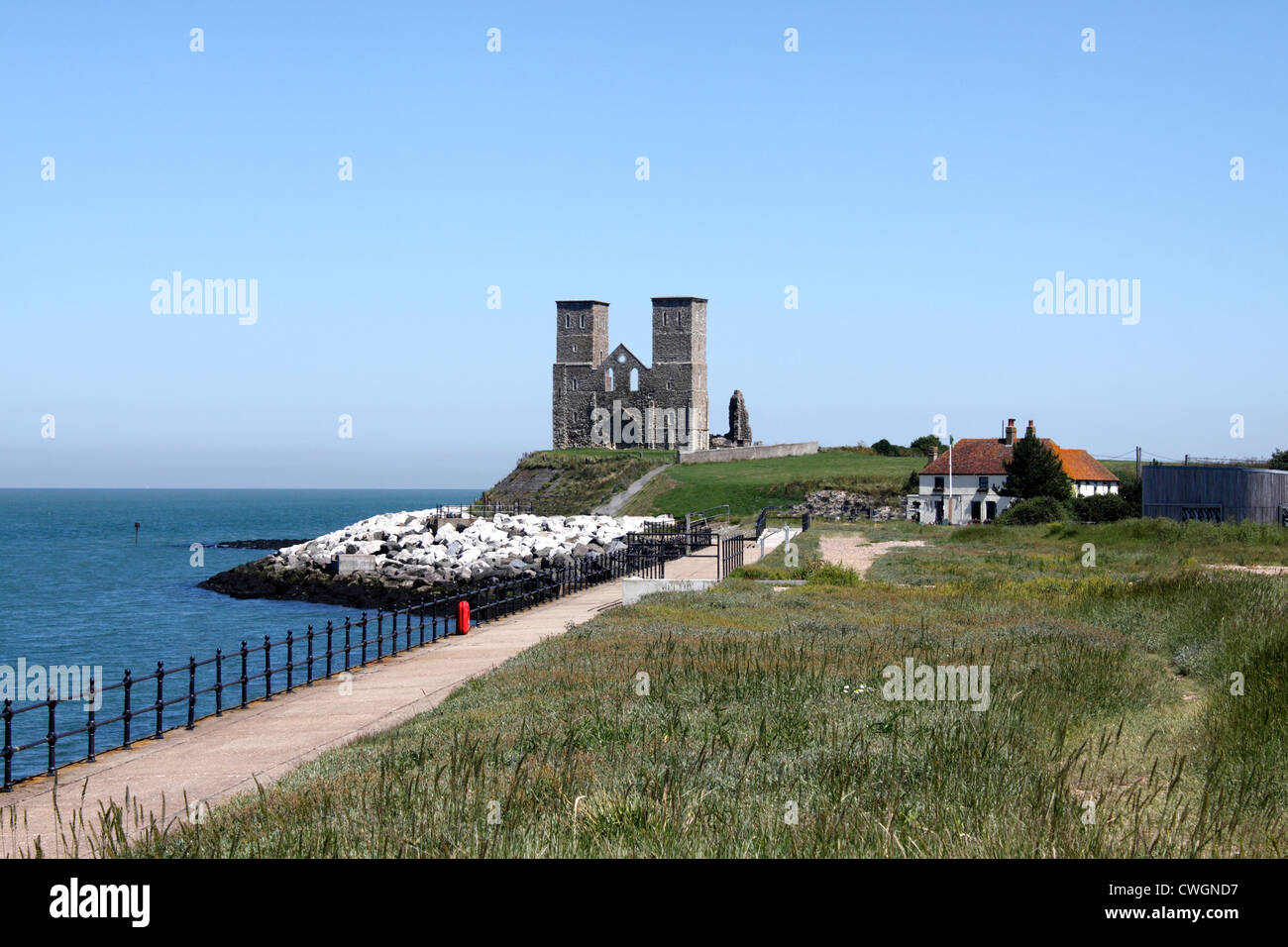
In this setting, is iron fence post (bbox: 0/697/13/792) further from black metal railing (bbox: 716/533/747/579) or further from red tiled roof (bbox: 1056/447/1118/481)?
red tiled roof (bbox: 1056/447/1118/481)

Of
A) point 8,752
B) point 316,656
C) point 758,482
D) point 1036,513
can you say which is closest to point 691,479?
point 758,482

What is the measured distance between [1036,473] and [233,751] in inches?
2377

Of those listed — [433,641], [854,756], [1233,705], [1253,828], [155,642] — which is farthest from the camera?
[155,642]

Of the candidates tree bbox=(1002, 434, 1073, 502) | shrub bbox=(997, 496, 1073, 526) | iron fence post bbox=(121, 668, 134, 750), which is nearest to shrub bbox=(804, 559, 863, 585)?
iron fence post bbox=(121, 668, 134, 750)

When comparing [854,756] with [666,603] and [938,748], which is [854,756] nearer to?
[938,748]

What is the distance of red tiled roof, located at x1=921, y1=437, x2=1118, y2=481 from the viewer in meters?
72.1

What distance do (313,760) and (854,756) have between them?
533cm

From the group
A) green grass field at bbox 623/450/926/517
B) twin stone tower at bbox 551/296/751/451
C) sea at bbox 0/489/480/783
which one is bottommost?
sea at bbox 0/489/480/783

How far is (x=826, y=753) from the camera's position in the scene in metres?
9.53

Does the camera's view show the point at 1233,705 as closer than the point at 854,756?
No

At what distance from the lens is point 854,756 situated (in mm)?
9250

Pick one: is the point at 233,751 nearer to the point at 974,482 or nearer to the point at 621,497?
the point at 974,482

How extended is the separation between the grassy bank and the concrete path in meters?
58.7

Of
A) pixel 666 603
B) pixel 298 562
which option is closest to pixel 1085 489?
pixel 298 562
